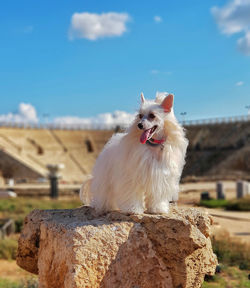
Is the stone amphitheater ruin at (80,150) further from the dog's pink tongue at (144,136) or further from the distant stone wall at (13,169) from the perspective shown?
the dog's pink tongue at (144,136)

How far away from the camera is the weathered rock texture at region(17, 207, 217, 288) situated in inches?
154

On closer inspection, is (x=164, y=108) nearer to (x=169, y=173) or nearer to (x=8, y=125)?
(x=169, y=173)

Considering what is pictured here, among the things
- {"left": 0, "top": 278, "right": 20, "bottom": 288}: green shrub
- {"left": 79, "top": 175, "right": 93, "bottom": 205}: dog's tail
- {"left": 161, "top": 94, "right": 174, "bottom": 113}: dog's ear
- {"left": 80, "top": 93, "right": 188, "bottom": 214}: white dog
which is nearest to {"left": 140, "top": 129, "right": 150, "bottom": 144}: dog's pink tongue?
{"left": 80, "top": 93, "right": 188, "bottom": 214}: white dog

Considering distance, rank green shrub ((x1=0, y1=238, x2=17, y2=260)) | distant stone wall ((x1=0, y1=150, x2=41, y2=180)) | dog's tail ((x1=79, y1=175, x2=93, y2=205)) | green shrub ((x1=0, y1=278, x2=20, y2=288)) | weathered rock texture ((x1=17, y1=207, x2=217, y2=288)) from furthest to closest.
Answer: distant stone wall ((x1=0, y1=150, x2=41, y2=180)), green shrub ((x1=0, y1=238, x2=17, y2=260)), green shrub ((x1=0, y1=278, x2=20, y2=288)), dog's tail ((x1=79, y1=175, x2=93, y2=205)), weathered rock texture ((x1=17, y1=207, x2=217, y2=288))

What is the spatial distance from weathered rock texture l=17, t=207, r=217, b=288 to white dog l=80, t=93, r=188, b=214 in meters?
0.22

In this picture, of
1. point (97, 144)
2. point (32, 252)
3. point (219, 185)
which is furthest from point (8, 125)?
point (32, 252)

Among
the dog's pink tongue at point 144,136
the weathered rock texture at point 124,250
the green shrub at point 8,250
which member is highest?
the dog's pink tongue at point 144,136

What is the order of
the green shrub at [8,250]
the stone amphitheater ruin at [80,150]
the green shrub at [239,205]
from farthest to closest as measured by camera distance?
the stone amphitheater ruin at [80,150] < the green shrub at [239,205] < the green shrub at [8,250]

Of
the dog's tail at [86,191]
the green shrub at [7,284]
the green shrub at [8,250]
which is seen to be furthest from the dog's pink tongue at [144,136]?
the green shrub at [8,250]

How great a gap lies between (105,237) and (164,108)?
60.7 inches

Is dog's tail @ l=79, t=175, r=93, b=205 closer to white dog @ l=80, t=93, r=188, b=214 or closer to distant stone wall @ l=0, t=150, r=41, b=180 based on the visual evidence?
white dog @ l=80, t=93, r=188, b=214

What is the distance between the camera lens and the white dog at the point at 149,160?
4.29 metres

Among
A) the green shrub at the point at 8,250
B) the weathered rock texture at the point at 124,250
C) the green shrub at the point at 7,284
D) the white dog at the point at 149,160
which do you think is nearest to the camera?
the weathered rock texture at the point at 124,250

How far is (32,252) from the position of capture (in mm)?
5023
